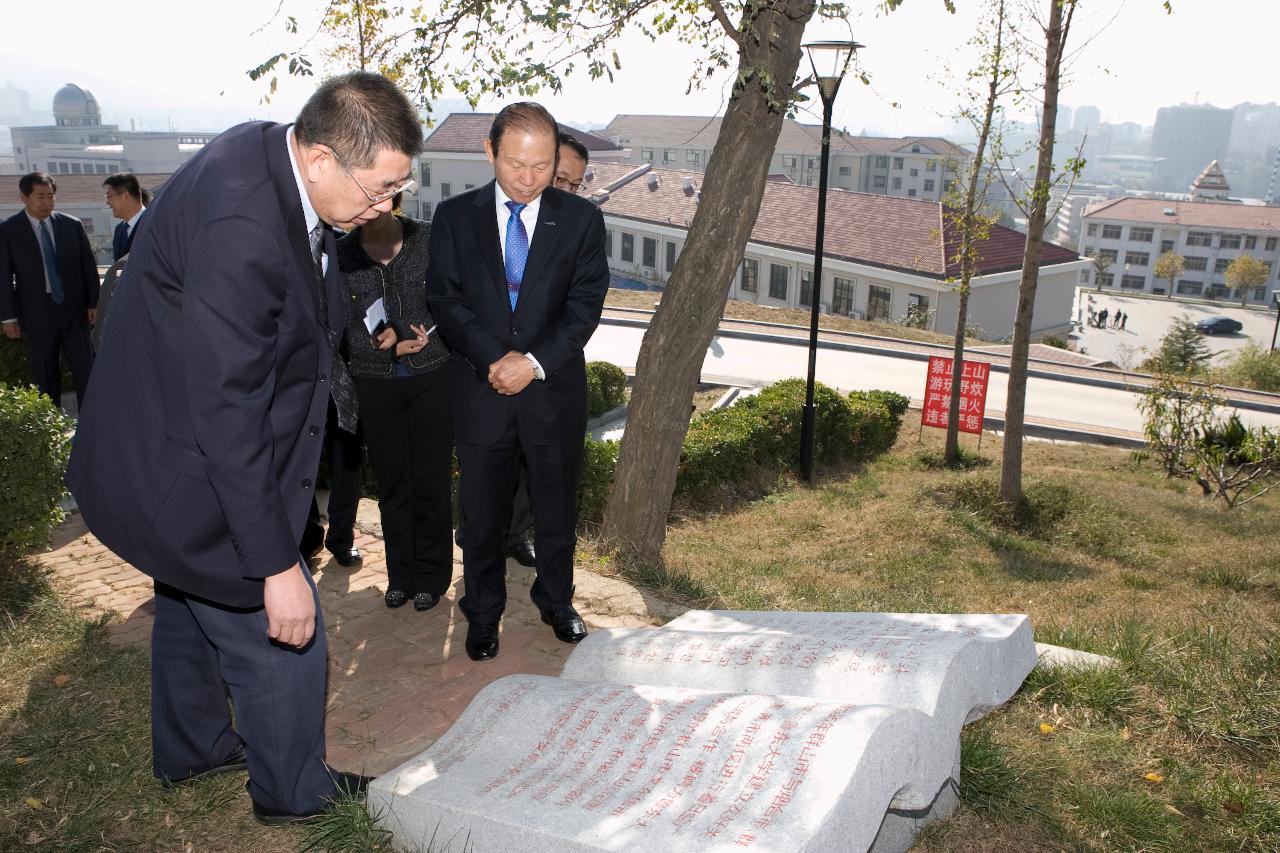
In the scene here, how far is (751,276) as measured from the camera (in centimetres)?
4166

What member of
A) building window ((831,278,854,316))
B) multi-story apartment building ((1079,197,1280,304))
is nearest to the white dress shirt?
building window ((831,278,854,316))

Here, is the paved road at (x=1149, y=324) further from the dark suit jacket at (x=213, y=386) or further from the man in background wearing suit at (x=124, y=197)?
the dark suit jacket at (x=213, y=386)

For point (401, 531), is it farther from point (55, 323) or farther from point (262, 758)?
point (55, 323)

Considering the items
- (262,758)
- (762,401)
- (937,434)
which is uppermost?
(262,758)

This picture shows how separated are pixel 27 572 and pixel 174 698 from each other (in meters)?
2.47

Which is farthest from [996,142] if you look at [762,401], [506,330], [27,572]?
[27,572]

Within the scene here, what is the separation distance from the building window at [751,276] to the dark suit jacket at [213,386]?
129ft

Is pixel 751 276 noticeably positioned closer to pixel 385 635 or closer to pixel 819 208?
pixel 819 208

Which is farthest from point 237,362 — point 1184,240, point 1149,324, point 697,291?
point 1184,240

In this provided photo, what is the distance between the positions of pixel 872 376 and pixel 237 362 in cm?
2092

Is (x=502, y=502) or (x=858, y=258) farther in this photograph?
(x=858, y=258)

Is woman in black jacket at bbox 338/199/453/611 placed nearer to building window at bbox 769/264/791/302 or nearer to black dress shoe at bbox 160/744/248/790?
black dress shoe at bbox 160/744/248/790

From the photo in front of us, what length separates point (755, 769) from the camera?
255 cm

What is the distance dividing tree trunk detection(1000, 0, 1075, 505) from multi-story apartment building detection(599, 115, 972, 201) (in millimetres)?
68126
